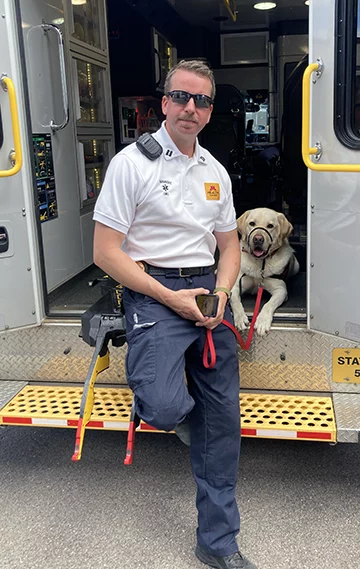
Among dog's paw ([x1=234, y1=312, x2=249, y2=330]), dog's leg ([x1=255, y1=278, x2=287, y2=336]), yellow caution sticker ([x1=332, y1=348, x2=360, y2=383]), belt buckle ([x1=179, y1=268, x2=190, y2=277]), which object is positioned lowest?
yellow caution sticker ([x1=332, y1=348, x2=360, y2=383])

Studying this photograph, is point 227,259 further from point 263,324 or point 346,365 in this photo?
point 346,365

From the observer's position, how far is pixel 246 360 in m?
3.28

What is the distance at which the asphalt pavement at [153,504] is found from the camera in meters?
2.69

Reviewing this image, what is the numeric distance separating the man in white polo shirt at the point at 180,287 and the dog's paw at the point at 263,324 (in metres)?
0.64

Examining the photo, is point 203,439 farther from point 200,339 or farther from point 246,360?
point 246,360

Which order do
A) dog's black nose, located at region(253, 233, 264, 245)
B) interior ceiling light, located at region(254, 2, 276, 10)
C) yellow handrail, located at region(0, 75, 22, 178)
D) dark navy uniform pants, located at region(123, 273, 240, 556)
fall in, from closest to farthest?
dark navy uniform pants, located at region(123, 273, 240, 556) < yellow handrail, located at region(0, 75, 22, 178) < dog's black nose, located at region(253, 233, 264, 245) < interior ceiling light, located at region(254, 2, 276, 10)

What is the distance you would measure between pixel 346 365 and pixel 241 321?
2.07ft

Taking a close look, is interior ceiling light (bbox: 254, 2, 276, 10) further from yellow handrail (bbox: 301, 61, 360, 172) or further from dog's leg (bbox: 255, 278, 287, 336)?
yellow handrail (bbox: 301, 61, 360, 172)

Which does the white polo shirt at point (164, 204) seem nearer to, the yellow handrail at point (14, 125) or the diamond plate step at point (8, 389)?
the yellow handrail at point (14, 125)

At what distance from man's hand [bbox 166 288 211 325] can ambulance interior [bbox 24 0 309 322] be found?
3.22 feet

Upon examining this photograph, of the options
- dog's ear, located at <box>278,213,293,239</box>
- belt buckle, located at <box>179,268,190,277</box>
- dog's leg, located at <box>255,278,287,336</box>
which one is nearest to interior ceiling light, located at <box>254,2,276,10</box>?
dog's ear, located at <box>278,213,293,239</box>

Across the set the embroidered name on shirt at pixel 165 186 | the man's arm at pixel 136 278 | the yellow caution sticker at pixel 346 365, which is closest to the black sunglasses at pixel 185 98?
the embroidered name on shirt at pixel 165 186

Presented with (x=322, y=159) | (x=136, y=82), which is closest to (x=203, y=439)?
(x=322, y=159)

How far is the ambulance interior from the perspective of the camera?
4457 millimetres
